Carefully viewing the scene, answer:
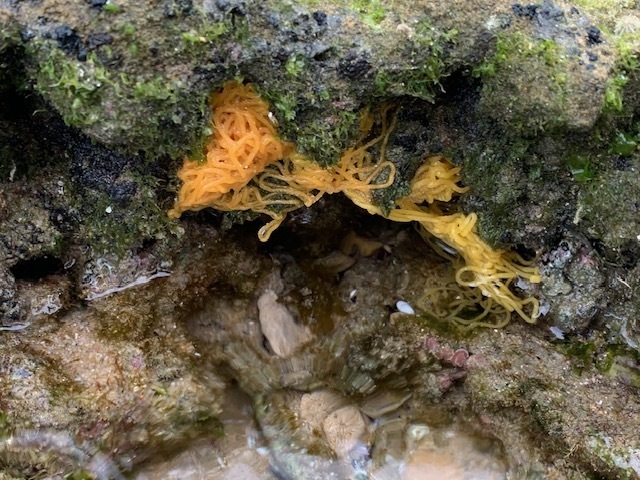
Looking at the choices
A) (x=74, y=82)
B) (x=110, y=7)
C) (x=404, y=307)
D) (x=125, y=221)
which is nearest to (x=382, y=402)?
(x=404, y=307)

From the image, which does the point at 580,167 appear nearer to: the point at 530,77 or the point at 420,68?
the point at 530,77

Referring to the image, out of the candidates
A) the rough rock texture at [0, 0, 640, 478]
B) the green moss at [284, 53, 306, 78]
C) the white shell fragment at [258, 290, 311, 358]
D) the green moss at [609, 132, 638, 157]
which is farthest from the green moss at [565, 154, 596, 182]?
the white shell fragment at [258, 290, 311, 358]

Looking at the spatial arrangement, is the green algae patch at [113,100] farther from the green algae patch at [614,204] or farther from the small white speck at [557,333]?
the small white speck at [557,333]

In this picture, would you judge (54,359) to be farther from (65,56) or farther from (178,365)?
(65,56)

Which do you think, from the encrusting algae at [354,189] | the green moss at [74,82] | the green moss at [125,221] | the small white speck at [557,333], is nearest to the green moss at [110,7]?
the green moss at [74,82]

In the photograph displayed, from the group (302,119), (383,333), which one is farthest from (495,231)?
(302,119)

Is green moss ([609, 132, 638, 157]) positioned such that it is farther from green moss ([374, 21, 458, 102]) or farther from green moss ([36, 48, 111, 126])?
green moss ([36, 48, 111, 126])
